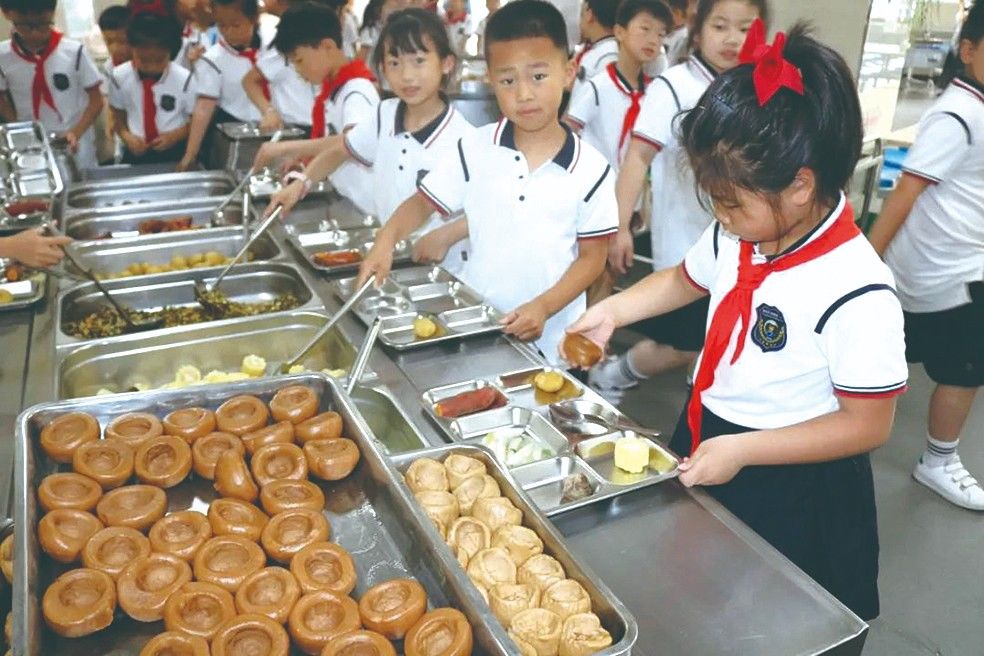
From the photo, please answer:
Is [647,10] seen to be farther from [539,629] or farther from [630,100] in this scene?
[539,629]

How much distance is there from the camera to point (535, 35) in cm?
177

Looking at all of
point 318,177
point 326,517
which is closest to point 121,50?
point 318,177

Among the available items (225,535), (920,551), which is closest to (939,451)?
(920,551)

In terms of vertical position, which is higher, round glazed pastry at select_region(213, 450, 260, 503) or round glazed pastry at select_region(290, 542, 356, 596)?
round glazed pastry at select_region(213, 450, 260, 503)

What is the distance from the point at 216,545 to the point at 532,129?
128cm

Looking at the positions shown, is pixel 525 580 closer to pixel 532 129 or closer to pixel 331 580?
pixel 331 580

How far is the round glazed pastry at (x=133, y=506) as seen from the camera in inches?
39.9

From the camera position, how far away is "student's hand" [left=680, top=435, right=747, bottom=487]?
3.89 feet

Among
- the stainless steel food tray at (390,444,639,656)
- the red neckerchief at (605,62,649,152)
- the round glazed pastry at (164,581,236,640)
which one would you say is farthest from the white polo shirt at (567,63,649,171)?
the round glazed pastry at (164,581,236,640)

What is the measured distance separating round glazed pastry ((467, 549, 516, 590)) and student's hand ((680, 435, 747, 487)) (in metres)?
0.36

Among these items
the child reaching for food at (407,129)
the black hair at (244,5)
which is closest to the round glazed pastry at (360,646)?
the child reaching for food at (407,129)

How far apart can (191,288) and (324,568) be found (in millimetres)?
1482

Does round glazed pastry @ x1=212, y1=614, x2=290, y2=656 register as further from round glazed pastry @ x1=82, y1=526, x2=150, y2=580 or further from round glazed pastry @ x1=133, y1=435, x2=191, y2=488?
round glazed pastry @ x1=133, y1=435, x2=191, y2=488

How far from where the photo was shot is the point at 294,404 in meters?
1.22
